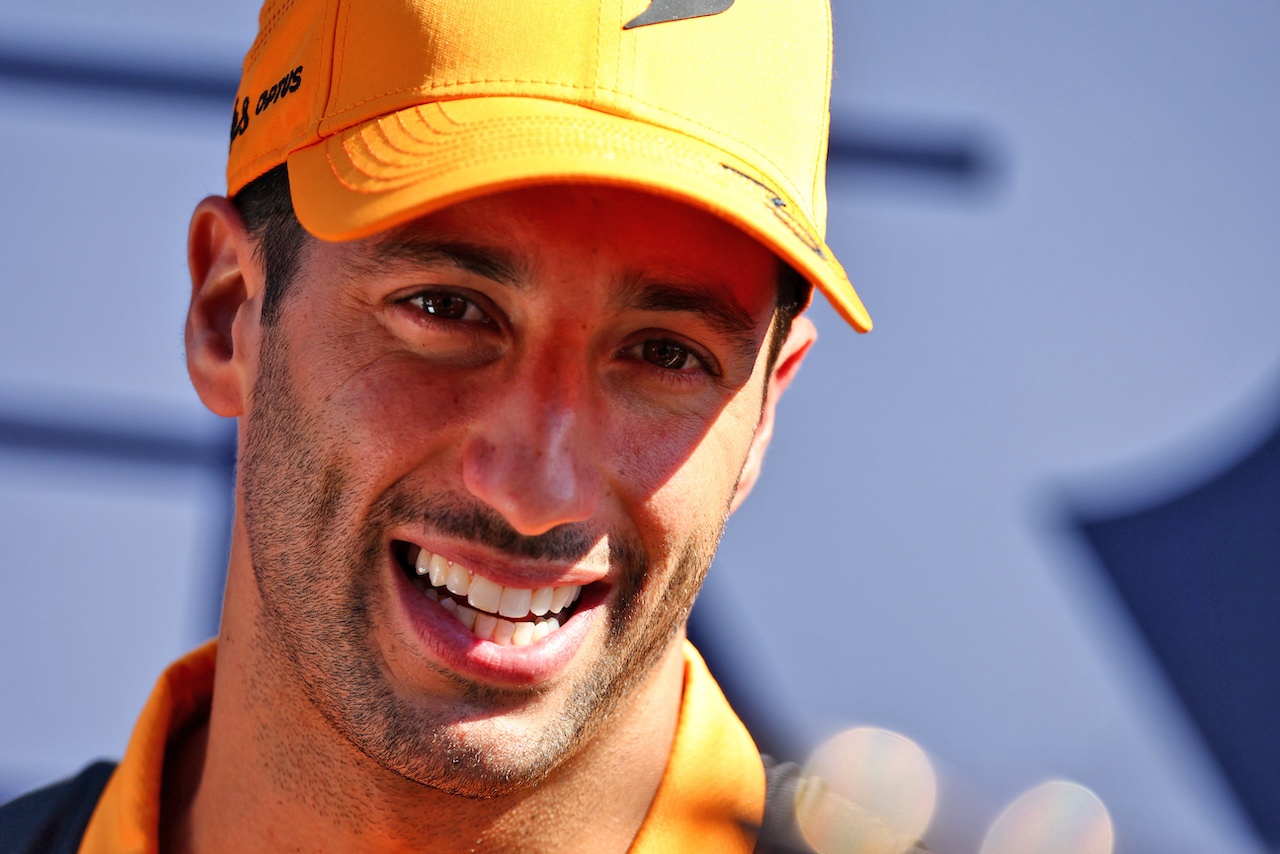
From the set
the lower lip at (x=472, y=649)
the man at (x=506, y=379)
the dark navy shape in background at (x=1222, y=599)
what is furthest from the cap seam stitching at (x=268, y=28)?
the dark navy shape in background at (x=1222, y=599)

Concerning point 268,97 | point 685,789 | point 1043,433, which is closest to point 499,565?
point 685,789

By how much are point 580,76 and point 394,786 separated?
0.75 meters

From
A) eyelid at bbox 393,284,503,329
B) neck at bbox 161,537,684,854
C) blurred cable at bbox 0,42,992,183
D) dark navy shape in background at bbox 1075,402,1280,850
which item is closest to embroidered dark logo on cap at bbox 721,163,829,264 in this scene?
eyelid at bbox 393,284,503,329

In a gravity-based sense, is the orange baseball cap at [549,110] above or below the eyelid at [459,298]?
above

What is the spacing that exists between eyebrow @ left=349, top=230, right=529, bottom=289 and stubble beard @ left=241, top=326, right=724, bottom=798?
19 cm

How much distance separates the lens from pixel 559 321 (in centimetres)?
95

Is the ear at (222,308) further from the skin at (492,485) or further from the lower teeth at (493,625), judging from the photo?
the lower teeth at (493,625)

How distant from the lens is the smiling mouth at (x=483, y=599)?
1016 millimetres

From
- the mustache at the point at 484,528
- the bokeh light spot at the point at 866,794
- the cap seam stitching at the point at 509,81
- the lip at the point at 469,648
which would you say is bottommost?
the bokeh light spot at the point at 866,794

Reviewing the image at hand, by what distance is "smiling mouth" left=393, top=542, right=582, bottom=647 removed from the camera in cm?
102

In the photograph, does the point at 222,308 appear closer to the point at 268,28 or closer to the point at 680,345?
the point at 268,28

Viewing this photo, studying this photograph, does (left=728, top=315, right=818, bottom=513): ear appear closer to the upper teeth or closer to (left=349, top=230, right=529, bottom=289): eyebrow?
the upper teeth

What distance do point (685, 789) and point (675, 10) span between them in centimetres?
85

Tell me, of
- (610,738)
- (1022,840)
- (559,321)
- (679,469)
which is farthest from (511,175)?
(1022,840)
